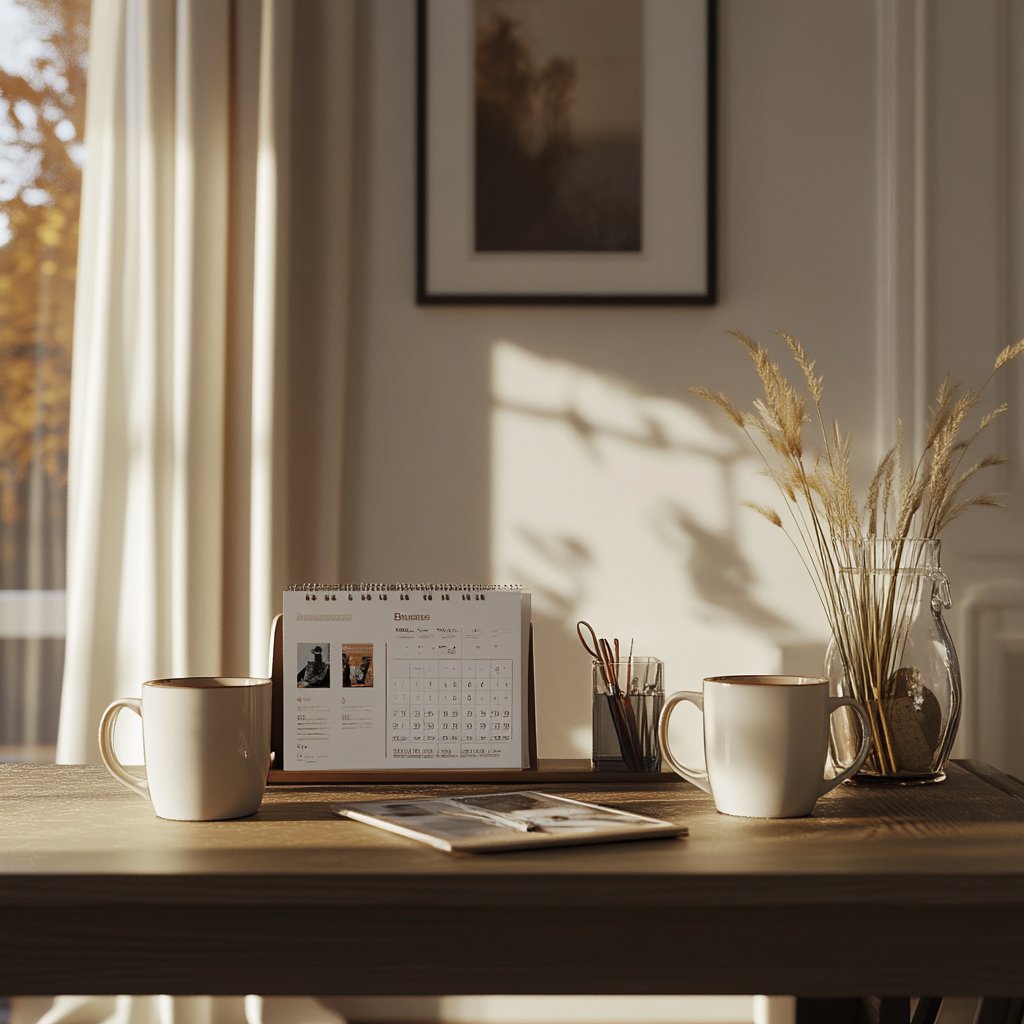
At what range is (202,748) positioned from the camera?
1.12m

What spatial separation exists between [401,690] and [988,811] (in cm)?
67

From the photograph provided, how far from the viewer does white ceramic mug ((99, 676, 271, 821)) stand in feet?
3.66

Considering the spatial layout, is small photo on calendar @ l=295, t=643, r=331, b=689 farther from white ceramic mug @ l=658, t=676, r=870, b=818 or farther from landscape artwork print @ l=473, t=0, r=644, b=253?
landscape artwork print @ l=473, t=0, r=644, b=253

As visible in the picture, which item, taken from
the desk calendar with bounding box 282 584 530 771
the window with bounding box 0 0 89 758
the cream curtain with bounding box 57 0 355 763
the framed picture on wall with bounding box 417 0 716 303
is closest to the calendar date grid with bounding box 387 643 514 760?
the desk calendar with bounding box 282 584 530 771

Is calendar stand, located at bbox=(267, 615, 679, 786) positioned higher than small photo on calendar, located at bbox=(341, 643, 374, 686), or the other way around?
small photo on calendar, located at bbox=(341, 643, 374, 686)

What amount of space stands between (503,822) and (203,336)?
3.76ft

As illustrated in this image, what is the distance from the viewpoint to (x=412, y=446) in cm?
201

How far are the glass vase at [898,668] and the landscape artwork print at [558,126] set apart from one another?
840mm

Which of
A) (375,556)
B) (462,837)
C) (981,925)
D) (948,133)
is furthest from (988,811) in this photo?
(948,133)

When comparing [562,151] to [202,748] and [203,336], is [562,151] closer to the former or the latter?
[203,336]

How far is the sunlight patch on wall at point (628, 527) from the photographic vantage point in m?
2.00

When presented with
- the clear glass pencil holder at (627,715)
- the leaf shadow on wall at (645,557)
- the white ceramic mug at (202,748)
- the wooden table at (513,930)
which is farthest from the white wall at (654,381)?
the wooden table at (513,930)

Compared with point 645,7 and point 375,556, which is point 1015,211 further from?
point 375,556

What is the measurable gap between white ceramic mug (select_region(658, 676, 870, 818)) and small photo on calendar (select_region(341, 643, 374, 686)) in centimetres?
43
